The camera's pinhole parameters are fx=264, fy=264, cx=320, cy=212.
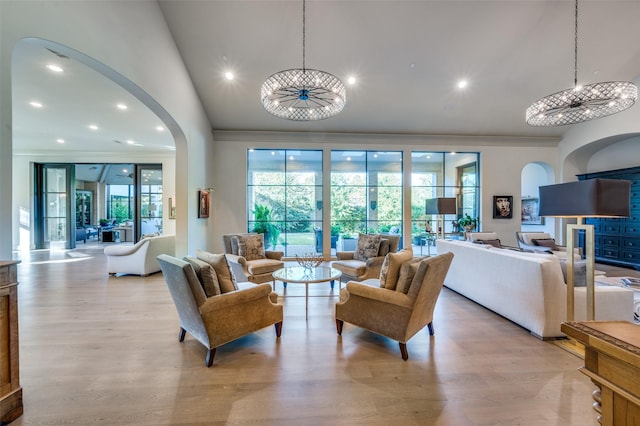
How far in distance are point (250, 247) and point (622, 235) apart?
890 centimetres

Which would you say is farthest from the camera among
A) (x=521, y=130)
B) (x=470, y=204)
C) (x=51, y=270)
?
(x=470, y=204)

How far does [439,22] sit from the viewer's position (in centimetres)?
441

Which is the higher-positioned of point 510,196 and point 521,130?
point 521,130

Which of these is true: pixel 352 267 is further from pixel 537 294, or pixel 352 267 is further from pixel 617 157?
pixel 617 157

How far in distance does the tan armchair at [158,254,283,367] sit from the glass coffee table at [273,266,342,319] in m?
0.68

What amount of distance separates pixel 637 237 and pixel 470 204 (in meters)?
3.52

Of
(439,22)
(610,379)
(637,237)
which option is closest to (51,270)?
(610,379)

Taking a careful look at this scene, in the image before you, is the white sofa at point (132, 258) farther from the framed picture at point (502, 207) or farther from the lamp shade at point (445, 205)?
the framed picture at point (502, 207)

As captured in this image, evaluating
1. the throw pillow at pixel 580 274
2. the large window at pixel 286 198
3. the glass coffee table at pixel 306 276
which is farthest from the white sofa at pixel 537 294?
the large window at pixel 286 198

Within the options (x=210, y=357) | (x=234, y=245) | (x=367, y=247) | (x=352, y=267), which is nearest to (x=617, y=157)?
(x=367, y=247)

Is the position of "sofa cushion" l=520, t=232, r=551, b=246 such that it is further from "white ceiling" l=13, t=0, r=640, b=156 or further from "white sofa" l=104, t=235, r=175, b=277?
"white sofa" l=104, t=235, r=175, b=277

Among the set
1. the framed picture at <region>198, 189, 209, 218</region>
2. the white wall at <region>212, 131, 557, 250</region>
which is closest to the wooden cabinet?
the white wall at <region>212, 131, 557, 250</region>

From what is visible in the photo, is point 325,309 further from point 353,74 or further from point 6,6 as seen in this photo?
point 353,74

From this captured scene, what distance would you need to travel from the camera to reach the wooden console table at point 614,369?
2.31ft
